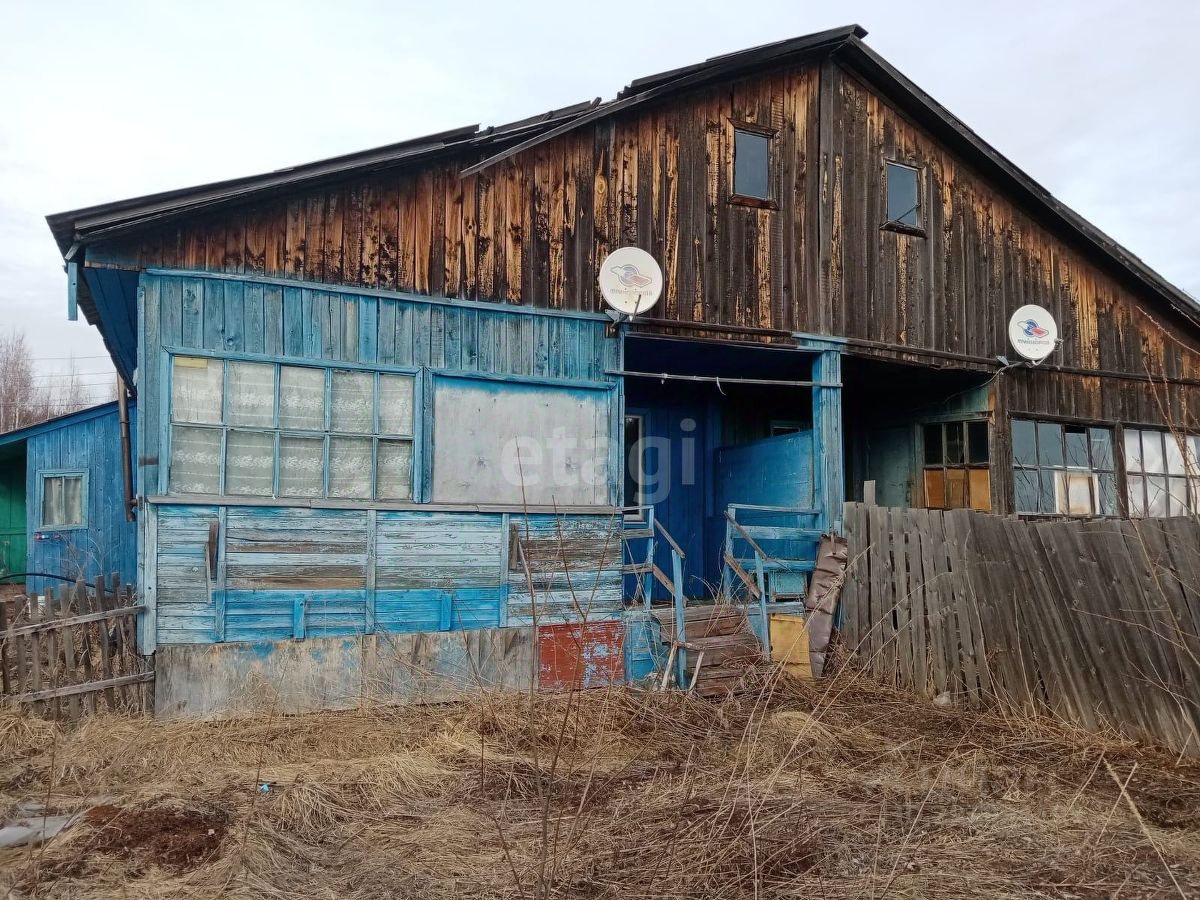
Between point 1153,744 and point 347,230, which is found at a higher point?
point 347,230

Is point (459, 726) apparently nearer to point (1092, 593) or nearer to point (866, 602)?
point (866, 602)

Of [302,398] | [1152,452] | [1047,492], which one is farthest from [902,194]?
[302,398]

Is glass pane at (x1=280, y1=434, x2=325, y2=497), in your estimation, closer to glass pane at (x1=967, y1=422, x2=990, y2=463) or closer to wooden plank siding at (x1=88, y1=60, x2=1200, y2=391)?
wooden plank siding at (x1=88, y1=60, x2=1200, y2=391)

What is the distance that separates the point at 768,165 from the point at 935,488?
526 cm

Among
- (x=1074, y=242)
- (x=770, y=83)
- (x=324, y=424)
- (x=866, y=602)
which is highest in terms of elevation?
(x=770, y=83)

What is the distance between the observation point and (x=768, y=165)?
1035cm

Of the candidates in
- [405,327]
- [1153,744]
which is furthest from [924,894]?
[405,327]

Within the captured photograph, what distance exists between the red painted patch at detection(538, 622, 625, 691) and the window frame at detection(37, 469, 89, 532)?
10.4 meters

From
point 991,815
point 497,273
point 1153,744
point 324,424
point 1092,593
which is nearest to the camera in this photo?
point 991,815

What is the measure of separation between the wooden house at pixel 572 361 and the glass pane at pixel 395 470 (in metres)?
0.05

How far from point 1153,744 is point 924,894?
3.23 meters

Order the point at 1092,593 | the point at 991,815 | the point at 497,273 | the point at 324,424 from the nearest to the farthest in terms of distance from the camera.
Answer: the point at 991,815 < the point at 1092,593 < the point at 324,424 < the point at 497,273

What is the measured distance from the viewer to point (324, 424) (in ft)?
26.2

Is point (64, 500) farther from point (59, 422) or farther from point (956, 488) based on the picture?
point (956, 488)
